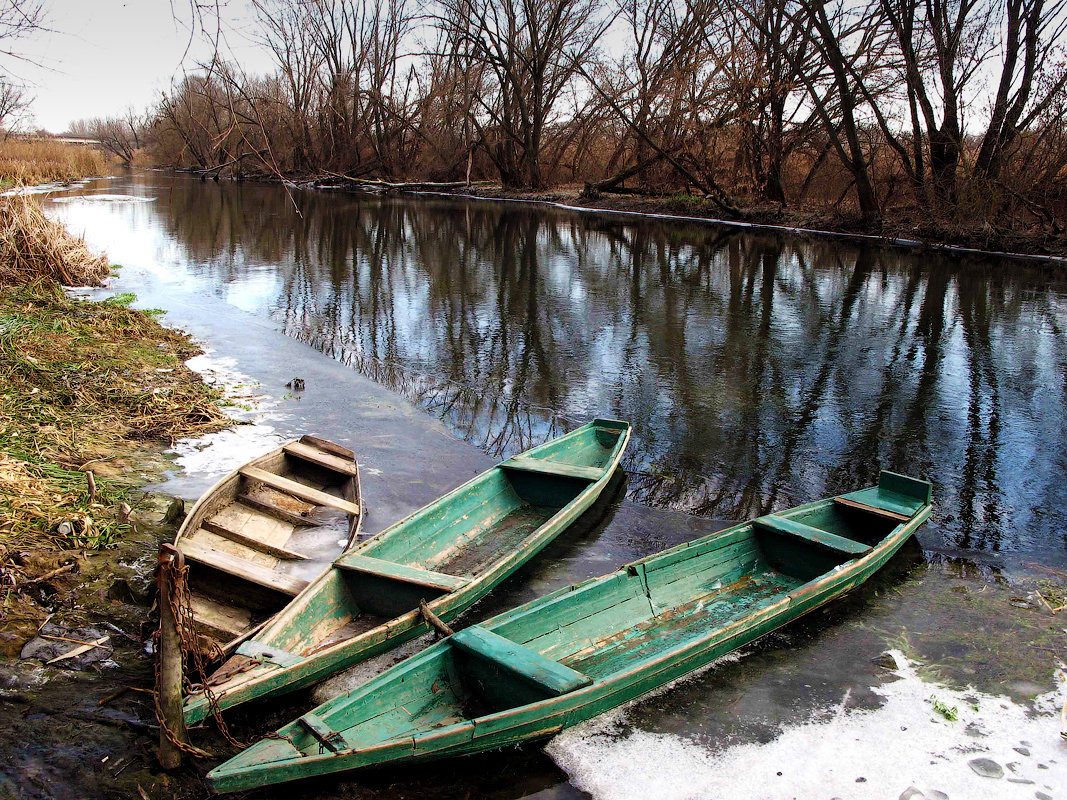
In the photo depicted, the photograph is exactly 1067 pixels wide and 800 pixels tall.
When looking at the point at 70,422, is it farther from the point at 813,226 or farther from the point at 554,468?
the point at 813,226

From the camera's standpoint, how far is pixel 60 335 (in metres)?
8.77

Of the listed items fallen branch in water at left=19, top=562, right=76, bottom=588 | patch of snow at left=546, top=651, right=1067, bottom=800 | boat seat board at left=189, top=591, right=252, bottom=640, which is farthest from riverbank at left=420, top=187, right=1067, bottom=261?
fallen branch in water at left=19, top=562, right=76, bottom=588

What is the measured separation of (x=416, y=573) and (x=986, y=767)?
2787 mm

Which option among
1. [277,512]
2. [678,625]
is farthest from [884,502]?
[277,512]

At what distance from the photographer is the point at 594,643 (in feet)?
13.9

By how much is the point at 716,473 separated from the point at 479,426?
2.27m

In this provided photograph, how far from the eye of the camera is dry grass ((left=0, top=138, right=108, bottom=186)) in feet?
93.1

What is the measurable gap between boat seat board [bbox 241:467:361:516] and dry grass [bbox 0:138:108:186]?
77.8ft

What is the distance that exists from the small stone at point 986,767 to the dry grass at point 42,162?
2763 cm

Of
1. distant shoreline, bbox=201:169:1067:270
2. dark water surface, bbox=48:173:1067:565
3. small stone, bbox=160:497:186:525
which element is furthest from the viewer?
distant shoreline, bbox=201:169:1067:270

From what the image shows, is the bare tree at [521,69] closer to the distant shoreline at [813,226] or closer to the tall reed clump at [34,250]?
the distant shoreline at [813,226]

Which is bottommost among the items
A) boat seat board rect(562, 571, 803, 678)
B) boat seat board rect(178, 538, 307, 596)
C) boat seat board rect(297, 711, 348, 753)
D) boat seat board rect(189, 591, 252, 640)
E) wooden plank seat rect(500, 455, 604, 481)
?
boat seat board rect(562, 571, 803, 678)

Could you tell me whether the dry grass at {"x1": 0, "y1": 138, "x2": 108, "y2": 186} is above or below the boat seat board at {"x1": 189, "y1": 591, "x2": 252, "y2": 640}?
above

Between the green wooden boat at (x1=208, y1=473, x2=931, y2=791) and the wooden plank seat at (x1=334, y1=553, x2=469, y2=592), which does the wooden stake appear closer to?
the wooden plank seat at (x1=334, y1=553, x2=469, y2=592)
